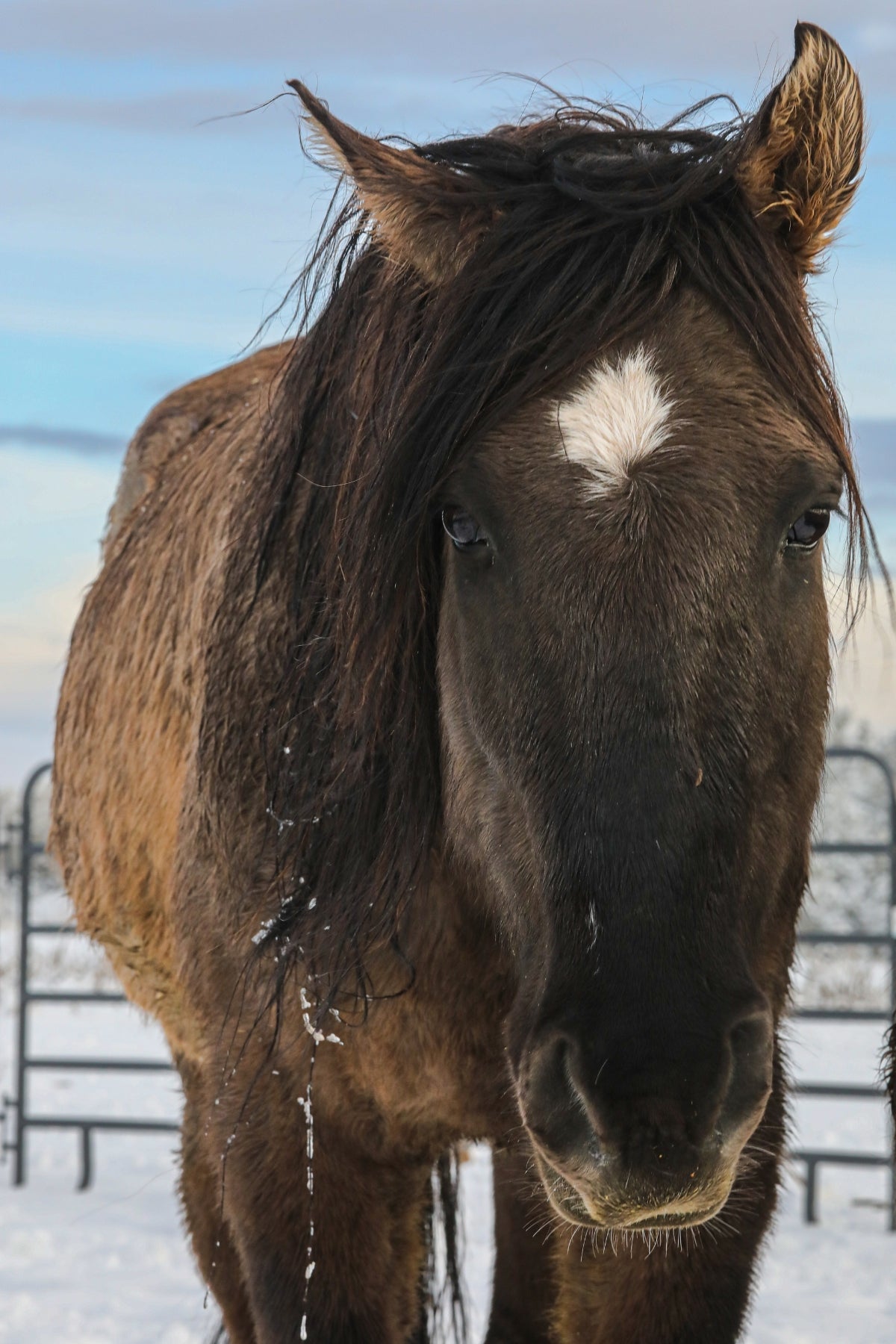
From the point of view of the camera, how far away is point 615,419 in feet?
6.23

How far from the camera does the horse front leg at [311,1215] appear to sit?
2.52m

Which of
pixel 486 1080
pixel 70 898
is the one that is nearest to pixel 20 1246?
Result: pixel 70 898

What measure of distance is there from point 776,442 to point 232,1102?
150 cm

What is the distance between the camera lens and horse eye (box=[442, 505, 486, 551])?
1.96m

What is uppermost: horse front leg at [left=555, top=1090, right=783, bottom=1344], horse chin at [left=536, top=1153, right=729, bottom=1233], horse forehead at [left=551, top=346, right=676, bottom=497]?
horse forehead at [left=551, top=346, right=676, bottom=497]

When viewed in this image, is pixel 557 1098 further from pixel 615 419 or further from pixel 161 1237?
pixel 161 1237

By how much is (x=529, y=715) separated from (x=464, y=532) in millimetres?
288

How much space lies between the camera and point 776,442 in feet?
6.31

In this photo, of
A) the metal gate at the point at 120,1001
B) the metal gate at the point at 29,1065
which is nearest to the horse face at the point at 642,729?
the metal gate at the point at 120,1001

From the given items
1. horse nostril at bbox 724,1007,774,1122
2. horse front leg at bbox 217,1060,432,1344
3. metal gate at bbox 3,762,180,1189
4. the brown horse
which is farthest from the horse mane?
metal gate at bbox 3,762,180,1189

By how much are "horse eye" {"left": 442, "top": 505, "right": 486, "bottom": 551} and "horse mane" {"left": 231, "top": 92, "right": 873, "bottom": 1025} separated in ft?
0.15

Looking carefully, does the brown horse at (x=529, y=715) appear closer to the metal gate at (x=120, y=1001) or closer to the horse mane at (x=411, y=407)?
the horse mane at (x=411, y=407)

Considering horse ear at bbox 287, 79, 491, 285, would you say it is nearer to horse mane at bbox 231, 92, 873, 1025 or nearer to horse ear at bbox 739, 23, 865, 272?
horse mane at bbox 231, 92, 873, 1025

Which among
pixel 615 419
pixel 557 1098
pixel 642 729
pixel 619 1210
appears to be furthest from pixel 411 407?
pixel 619 1210
